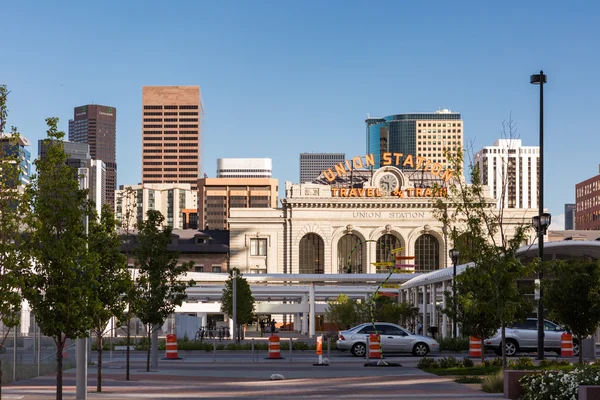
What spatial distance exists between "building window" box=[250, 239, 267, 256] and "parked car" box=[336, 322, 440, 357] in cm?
8993

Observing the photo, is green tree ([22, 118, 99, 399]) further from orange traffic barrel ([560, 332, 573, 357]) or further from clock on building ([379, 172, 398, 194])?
clock on building ([379, 172, 398, 194])

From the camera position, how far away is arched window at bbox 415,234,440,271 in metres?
137

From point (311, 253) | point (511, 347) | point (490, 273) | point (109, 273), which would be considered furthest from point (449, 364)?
point (311, 253)

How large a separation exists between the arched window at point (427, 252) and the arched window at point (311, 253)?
42.0 feet

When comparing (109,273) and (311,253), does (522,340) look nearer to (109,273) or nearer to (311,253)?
(109,273)

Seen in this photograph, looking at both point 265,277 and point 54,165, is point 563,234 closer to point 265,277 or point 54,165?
point 265,277

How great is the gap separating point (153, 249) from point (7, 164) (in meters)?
18.4

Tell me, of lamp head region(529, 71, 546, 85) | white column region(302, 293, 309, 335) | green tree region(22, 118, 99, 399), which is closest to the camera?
green tree region(22, 118, 99, 399)

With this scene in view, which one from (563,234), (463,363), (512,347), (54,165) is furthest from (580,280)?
(563,234)

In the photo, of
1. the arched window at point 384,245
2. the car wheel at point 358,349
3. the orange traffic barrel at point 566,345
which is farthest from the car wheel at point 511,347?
the arched window at point 384,245

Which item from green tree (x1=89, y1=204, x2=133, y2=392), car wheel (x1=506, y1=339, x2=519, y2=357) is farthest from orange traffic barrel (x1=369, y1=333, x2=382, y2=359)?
green tree (x1=89, y1=204, x2=133, y2=392)

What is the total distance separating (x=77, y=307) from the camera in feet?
69.9

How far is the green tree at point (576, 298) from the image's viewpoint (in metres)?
37.6

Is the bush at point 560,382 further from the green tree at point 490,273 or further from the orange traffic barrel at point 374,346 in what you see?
the orange traffic barrel at point 374,346
